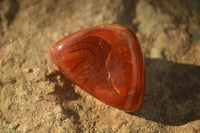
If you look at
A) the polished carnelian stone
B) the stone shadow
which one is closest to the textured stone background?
the stone shadow

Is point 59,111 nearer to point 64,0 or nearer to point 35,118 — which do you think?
point 35,118

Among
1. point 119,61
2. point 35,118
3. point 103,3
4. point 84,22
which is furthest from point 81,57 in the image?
point 103,3

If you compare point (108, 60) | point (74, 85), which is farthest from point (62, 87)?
point (108, 60)

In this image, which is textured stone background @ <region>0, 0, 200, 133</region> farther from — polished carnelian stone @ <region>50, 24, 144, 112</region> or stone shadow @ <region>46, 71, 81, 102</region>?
polished carnelian stone @ <region>50, 24, 144, 112</region>

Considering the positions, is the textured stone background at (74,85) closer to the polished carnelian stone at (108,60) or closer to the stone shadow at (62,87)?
the stone shadow at (62,87)

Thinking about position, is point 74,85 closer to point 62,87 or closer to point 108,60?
point 62,87

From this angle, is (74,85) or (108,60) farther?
(74,85)
